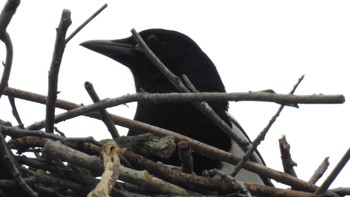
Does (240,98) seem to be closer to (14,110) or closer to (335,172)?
(335,172)

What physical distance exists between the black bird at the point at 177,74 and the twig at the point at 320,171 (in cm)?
46

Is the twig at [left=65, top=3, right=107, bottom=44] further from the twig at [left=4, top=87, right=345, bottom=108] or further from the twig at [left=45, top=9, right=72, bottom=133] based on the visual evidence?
the twig at [left=4, top=87, right=345, bottom=108]

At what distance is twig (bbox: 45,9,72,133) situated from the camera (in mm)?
2385

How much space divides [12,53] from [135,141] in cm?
52

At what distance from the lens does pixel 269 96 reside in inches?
99.3

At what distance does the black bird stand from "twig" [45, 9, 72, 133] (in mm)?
901

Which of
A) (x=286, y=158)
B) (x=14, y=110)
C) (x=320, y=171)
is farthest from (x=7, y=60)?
(x=320, y=171)

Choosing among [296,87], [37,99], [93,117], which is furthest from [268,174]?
[37,99]

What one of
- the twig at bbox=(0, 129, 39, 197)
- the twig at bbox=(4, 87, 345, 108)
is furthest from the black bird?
the twig at bbox=(0, 129, 39, 197)

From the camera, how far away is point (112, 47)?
4176 mm

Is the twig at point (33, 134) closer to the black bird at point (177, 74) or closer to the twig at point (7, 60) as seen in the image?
the twig at point (7, 60)

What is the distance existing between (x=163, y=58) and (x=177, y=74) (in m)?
0.16

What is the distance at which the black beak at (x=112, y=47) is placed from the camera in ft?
13.4

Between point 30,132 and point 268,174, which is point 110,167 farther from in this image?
point 268,174
